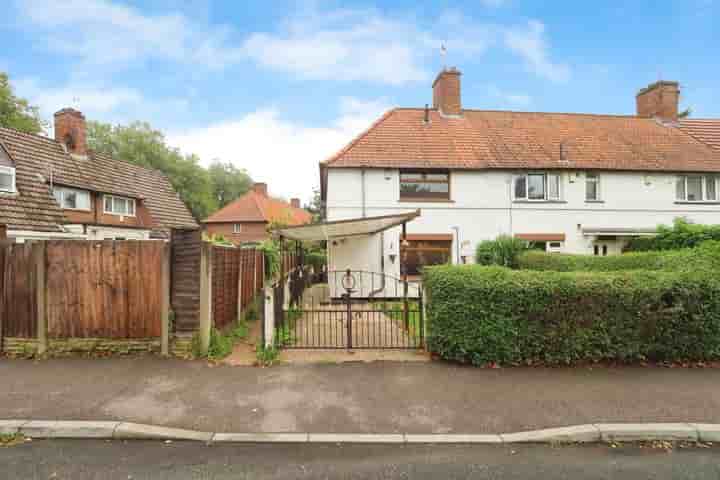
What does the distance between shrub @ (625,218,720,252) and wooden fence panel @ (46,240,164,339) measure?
15165mm

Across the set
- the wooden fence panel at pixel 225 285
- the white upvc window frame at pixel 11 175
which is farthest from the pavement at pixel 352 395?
the white upvc window frame at pixel 11 175

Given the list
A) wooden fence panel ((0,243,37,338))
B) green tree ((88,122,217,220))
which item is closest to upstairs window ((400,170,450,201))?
wooden fence panel ((0,243,37,338))

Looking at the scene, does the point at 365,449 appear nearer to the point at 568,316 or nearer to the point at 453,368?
the point at 453,368

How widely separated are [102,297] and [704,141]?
24.9 metres

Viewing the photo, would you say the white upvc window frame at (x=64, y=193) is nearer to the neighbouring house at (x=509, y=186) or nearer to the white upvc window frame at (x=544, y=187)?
the neighbouring house at (x=509, y=186)

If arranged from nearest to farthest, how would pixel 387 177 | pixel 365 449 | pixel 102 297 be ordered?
pixel 365 449 < pixel 102 297 < pixel 387 177

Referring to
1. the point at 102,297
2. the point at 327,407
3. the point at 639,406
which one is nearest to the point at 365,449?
the point at 327,407

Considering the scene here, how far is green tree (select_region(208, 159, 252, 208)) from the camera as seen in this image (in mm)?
59406

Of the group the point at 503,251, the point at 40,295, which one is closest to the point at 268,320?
the point at 40,295

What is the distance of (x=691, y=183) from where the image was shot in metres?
16.3

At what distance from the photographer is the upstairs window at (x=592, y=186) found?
15.8m

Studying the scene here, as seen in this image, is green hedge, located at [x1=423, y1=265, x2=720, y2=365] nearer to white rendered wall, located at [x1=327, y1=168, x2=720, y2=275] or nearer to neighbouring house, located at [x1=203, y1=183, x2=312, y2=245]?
white rendered wall, located at [x1=327, y1=168, x2=720, y2=275]

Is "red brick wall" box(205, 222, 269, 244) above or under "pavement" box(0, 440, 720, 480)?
above

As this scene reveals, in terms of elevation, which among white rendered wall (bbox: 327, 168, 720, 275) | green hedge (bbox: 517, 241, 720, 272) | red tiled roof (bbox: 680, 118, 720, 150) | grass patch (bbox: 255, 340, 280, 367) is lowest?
grass patch (bbox: 255, 340, 280, 367)
